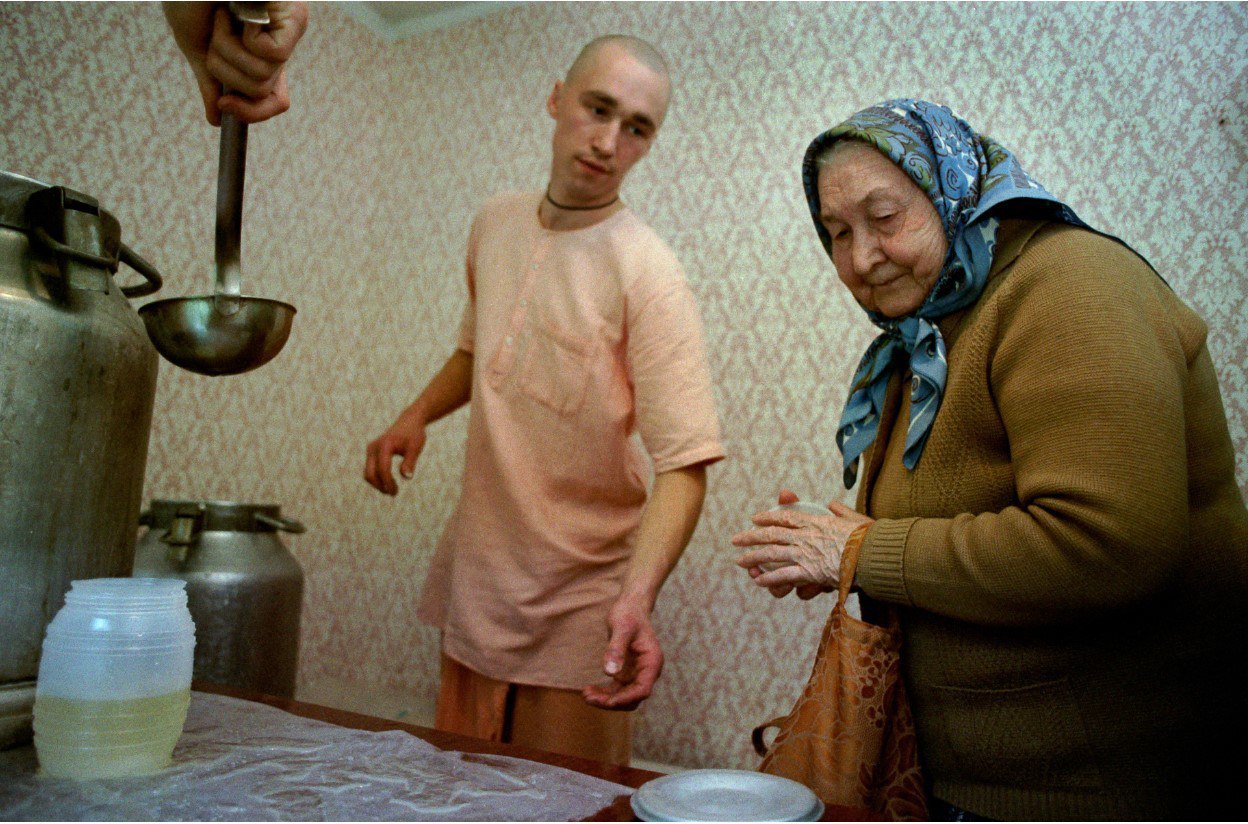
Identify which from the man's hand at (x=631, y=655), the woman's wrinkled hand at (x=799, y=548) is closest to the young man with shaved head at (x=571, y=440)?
the man's hand at (x=631, y=655)

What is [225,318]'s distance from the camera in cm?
88

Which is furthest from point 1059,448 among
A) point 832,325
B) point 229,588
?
point 832,325

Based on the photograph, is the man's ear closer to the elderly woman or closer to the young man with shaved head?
the young man with shaved head

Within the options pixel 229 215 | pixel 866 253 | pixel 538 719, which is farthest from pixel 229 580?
pixel 866 253

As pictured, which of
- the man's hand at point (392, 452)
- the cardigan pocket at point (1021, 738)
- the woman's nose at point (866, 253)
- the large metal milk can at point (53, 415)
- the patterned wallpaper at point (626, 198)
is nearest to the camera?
the large metal milk can at point (53, 415)

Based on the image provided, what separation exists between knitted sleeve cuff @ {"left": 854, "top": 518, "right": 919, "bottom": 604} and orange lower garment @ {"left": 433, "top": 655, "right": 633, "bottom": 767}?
2.43 ft

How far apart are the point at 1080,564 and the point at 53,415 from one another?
38.7 inches

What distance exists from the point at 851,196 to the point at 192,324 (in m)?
0.80

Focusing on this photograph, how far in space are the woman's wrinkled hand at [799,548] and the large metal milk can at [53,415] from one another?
683 mm

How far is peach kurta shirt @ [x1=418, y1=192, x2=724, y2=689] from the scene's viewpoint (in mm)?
1562

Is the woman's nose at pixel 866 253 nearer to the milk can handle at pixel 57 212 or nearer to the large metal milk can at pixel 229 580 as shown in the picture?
the milk can handle at pixel 57 212

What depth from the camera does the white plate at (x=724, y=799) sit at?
639mm

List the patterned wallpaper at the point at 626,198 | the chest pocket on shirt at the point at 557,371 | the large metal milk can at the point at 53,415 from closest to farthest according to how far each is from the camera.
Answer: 1. the large metal milk can at the point at 53,415
2. the chest pocket on shirt at the point at 557,371
3. the patterned wallpaper at the point at 626,198

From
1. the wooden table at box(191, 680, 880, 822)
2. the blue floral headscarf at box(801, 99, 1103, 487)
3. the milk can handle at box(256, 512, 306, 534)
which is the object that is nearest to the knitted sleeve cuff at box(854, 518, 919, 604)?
the blue floral headscarf at box(801, 99, 1103, 487)
